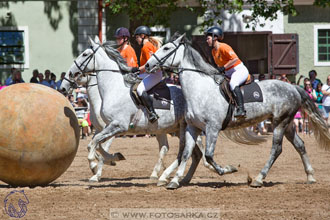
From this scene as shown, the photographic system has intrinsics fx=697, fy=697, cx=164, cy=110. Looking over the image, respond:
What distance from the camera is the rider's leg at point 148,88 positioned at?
1122 cm

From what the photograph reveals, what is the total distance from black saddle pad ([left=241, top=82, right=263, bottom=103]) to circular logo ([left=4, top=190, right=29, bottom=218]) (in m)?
3.70

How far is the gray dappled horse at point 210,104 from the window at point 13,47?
16367 mm

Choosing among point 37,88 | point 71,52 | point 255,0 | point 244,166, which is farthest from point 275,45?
point 37,88

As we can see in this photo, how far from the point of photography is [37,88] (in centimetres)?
1037

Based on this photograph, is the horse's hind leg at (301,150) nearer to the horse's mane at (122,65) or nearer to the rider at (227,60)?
the rider at (227,60)

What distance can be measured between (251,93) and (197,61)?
38.7 inches

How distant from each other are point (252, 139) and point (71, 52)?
15.9 m

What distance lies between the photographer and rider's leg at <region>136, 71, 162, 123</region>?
11.2 meters

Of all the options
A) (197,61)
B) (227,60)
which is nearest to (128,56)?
(197,61)

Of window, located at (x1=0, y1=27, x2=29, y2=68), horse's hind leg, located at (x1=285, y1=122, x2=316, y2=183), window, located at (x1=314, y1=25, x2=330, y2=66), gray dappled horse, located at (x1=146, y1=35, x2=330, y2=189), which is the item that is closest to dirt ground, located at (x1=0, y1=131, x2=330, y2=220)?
horse's hind leg, located at (x1=285, y1=122, x2=316, y2=183)

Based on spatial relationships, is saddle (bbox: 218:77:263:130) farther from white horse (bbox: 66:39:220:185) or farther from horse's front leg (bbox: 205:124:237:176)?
white horse (bbox: 66:39:220:185)

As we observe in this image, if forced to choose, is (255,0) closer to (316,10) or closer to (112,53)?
(316,10)

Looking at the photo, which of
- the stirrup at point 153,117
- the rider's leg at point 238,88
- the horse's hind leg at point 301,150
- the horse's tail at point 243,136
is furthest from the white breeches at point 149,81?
the horse's hind leg at point 301,150

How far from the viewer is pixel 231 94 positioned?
10.7 metres
